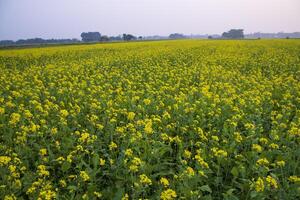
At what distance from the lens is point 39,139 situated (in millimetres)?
6270

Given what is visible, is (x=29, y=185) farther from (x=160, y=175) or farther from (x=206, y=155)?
(x=206, y=155)

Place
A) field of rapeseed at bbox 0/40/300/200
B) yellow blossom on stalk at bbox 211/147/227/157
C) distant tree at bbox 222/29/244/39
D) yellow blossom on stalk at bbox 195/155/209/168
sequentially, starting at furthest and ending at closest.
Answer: distant tree at bbox 222/29/244/39 < yellow blossom on stalk at bbox 211/147/227/157 < yellow blossom on stalk at bbox 195/155/209/168 < field of rapeseed at bbox 0/40/300/200

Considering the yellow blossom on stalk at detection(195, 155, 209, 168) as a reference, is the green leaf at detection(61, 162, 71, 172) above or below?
below

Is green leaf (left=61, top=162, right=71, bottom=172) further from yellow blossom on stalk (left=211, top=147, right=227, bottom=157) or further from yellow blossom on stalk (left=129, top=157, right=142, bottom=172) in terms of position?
yellow blossom on stalk (left=211, top=147, right=227, bottom=157)

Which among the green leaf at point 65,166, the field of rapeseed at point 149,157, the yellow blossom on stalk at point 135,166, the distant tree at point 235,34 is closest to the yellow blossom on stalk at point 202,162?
the field of rapeseed at point 149,157

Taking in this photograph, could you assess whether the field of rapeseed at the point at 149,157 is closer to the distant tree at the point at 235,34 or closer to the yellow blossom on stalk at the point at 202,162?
the yellow blossom on stalk at the point at 202,162

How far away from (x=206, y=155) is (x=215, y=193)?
0.79m

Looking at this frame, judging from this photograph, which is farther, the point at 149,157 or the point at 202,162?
the point at 149,157

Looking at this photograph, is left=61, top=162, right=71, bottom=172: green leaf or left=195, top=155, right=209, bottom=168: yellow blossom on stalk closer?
→ left=195, top=155, right=209, bottom=168: yellow blossom on stalk

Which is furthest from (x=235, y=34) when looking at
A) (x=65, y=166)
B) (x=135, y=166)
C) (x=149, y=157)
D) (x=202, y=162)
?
(x=135, y=166)

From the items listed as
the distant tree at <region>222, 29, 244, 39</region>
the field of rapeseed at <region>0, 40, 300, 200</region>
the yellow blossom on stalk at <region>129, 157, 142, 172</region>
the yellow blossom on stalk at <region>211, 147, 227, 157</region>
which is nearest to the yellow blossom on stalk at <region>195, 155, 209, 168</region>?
the field of rapeseed at <region>0, 40, 300, 200</region>

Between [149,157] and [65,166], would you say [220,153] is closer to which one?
[149,157]

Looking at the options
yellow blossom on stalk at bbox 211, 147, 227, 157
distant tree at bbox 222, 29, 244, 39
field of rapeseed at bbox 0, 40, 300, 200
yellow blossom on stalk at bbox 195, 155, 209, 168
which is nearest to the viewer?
field of rapeseed at bbox 0, 40, 300, 200

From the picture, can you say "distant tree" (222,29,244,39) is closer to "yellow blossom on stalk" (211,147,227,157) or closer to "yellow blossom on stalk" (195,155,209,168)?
"yellow blossom on stalk" (211,147,227,157)
